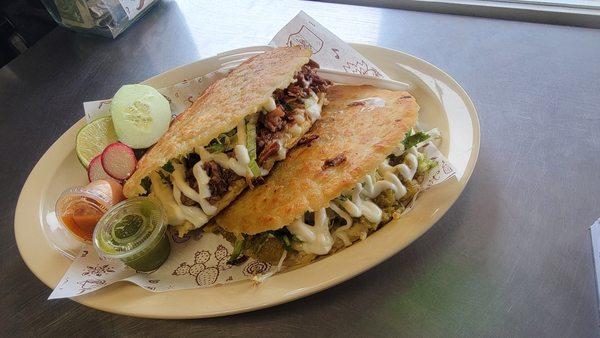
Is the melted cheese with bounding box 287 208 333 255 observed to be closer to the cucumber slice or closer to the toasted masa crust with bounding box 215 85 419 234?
the toasted masa crust with bounding box 215 85 419 234

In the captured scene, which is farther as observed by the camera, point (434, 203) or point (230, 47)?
point (230, 47)

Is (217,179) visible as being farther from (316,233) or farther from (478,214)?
(478,214)

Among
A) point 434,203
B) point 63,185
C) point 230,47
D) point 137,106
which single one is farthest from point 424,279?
point 230,47

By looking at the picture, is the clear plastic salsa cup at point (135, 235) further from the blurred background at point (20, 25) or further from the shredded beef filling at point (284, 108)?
the blurred background at point (20, 25)

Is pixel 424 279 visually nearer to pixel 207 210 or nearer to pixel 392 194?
pixel 392 194

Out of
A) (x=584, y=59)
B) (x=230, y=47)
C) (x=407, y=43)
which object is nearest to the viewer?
(x=584, y=59)

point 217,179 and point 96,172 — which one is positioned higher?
point 217,179

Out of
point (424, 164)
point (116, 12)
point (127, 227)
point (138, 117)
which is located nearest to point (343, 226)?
point (424, 164)
